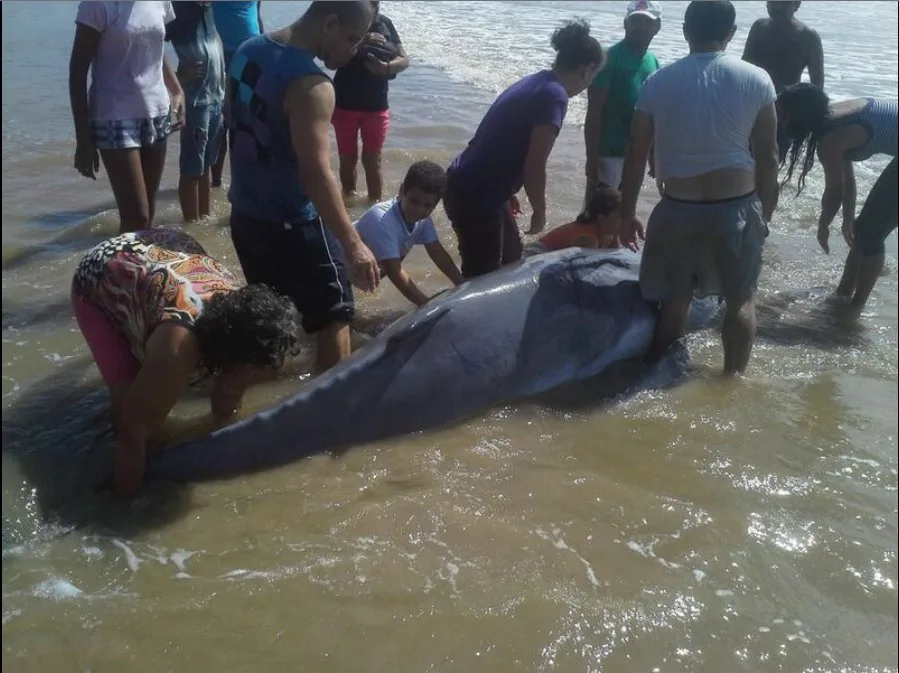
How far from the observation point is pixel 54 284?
219 inches

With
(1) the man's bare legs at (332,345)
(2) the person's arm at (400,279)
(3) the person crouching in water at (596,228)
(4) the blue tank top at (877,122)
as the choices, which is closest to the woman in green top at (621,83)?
(3) the person crouching in water at (596,228)

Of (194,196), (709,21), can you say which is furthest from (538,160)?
(194,196)

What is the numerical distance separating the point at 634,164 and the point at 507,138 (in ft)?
2.38

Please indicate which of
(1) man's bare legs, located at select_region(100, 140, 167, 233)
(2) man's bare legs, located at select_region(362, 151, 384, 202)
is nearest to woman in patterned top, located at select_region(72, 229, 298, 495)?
(1) man's bare legs, located at select_region(100, 140, 167, 233)

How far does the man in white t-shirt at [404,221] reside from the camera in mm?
4777

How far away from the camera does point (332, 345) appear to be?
4.20m

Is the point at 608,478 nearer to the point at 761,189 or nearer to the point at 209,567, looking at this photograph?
the point at 209,567

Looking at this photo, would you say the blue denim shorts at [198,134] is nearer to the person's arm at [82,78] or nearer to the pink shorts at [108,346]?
the person's arm at [82,78]

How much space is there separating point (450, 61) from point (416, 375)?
12993 mm

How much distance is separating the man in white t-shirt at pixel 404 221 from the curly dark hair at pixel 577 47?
93cm

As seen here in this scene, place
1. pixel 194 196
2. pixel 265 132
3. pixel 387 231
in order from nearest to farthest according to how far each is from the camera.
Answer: pixel 265 132 → pixel 387 231 → pixel 194 196

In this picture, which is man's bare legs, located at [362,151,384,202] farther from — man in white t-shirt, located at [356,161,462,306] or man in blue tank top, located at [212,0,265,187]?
man in white t-shirt, located at [356,161,462,306]

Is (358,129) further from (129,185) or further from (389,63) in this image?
(129,185)

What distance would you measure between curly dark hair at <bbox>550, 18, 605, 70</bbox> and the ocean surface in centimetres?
179
